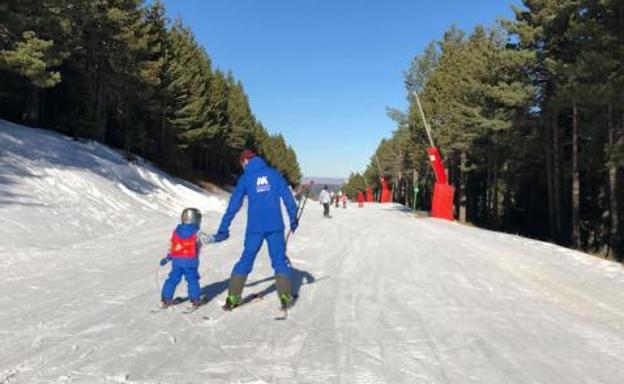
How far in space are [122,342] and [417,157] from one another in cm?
4413

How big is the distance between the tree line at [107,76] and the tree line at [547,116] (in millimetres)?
17383

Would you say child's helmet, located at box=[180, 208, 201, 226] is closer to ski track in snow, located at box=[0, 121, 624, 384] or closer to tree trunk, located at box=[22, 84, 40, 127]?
ski track in snow, located at box=[0, 121, 624, 384]

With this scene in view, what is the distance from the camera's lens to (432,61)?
47.1 metres


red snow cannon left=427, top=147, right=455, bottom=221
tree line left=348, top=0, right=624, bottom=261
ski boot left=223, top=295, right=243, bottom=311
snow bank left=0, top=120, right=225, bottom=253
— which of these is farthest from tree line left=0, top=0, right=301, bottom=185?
tree line left=348, top=0, right=624, bottom=261

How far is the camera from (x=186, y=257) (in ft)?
22.6

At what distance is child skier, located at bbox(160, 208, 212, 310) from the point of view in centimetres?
690

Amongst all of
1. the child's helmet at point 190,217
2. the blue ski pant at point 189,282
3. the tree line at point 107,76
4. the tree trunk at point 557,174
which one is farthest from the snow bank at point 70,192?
the tree trunk at point 557,174

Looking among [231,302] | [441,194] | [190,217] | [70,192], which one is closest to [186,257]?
[190,217]

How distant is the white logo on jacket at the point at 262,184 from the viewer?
6949mm

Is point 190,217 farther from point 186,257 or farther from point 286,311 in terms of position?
point 286,311

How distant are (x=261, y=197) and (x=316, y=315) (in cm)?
159

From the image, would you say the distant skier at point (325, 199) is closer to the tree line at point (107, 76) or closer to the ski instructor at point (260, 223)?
the tree line at point (107, 76)

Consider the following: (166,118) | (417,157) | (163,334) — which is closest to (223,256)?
(163,334)

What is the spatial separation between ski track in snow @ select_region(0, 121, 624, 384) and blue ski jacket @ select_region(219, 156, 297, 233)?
3.57 ft
